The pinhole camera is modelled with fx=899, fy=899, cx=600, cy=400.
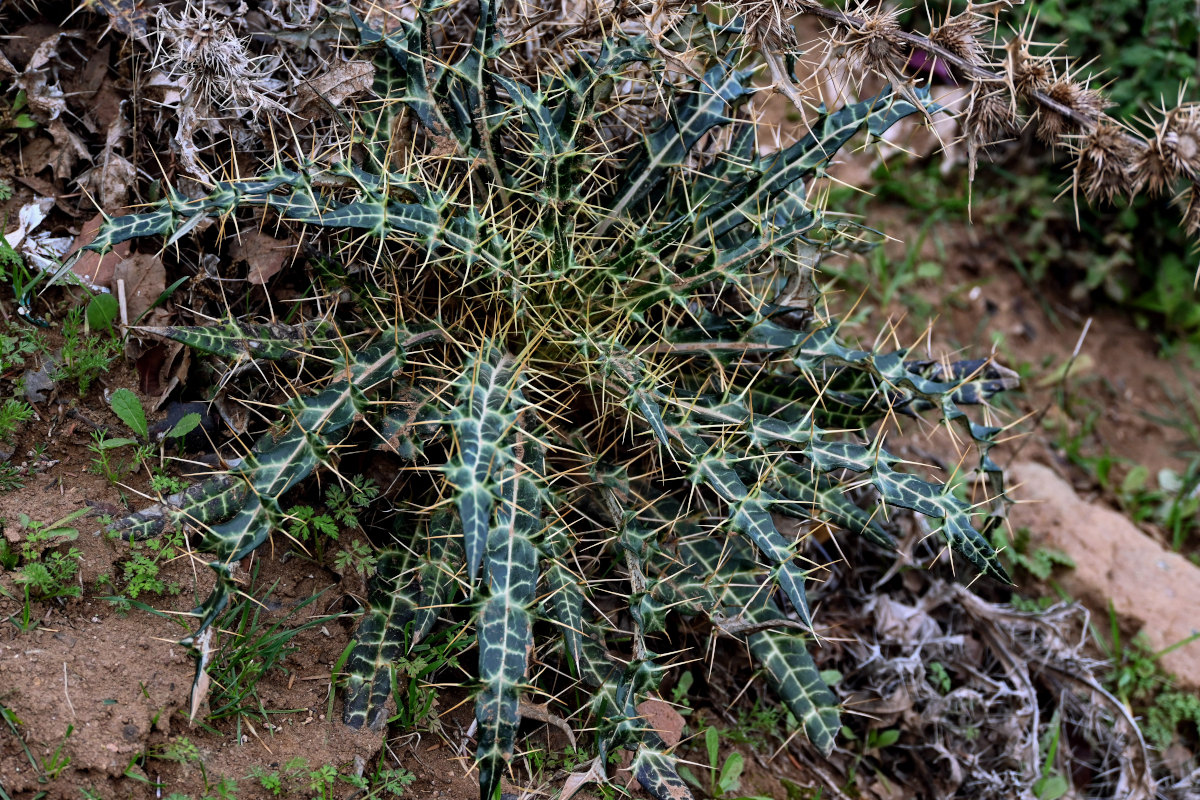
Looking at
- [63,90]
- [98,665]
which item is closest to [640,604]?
[98,665]

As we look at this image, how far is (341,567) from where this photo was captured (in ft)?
6.95

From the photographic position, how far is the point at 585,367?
2209 mm

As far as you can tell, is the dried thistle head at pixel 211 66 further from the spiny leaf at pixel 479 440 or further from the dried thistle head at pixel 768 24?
the dried thistle head at pixel 768 24

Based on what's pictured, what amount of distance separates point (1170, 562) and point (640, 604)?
219 centimetres

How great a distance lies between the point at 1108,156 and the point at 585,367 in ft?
4.43

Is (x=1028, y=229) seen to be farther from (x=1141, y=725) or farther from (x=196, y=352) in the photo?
(x=196, y=352)

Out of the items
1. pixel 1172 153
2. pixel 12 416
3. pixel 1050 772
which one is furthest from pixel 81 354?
pixel 1050 772

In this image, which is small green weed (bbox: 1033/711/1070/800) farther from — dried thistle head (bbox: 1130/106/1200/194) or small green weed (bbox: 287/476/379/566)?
small green weed (bbox: 287/476/379/566)

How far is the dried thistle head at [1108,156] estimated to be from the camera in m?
2.13

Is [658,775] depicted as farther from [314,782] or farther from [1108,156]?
[1108,156]

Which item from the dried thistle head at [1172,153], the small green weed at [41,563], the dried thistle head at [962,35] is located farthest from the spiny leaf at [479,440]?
the dried thistle head at [1172,153]

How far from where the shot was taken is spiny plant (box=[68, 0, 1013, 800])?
198 cm

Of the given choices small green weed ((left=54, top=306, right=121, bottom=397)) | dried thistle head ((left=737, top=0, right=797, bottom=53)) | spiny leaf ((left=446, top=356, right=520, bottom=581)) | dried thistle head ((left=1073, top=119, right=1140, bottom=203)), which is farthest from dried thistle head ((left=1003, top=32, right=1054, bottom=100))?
small green weed ((left=54, top=306, right=121, bottom=397))

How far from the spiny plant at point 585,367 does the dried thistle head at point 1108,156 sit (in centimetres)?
41
